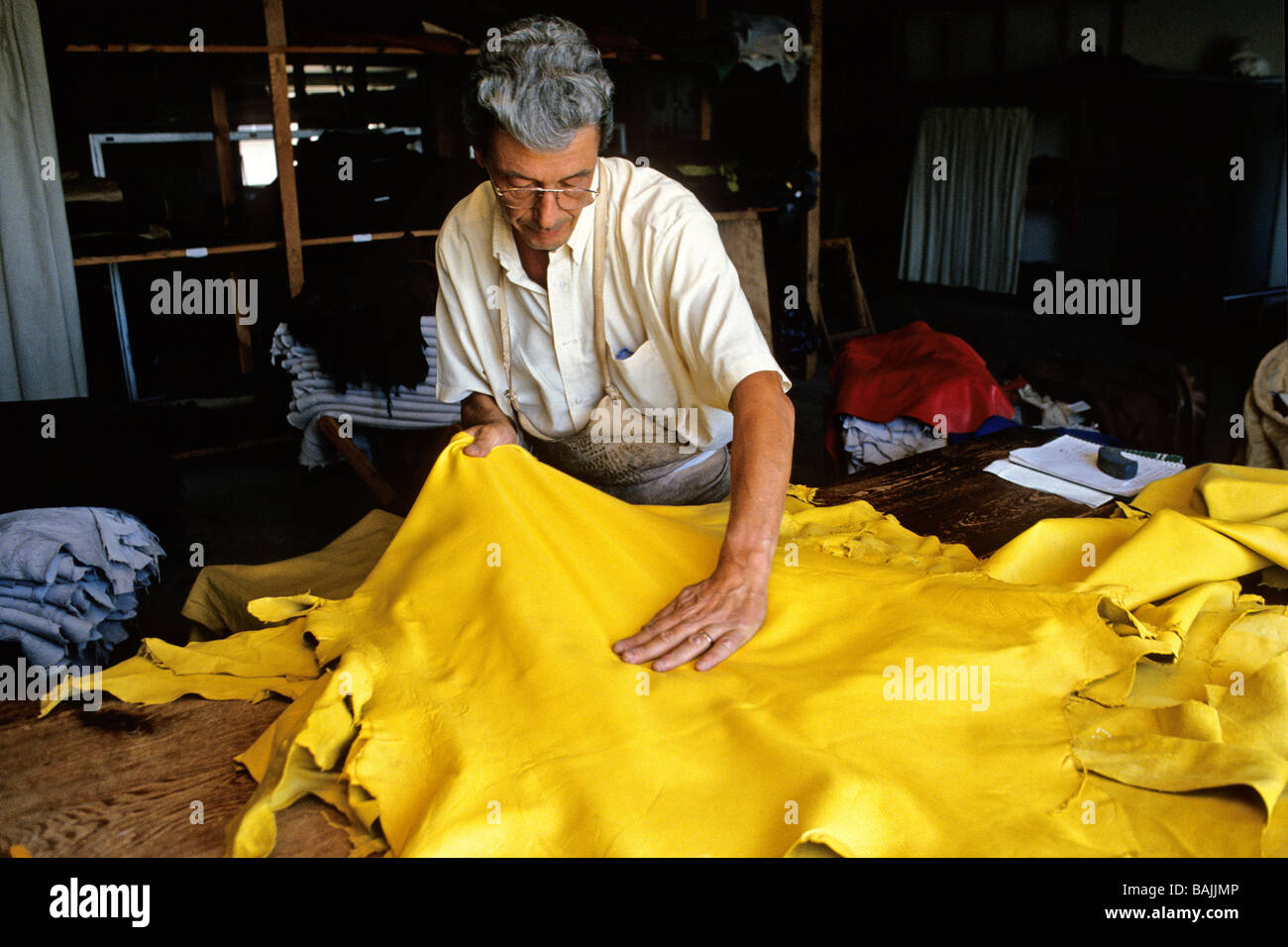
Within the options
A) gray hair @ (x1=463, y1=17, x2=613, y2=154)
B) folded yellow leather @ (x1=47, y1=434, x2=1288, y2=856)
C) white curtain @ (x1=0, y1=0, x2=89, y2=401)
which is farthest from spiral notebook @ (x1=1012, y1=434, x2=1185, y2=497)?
white curtain @ (x1=0, y1=0, x2=89, y2=401)

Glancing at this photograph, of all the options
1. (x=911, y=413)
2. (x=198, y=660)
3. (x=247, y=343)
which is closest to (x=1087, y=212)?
(x=911, y=413)

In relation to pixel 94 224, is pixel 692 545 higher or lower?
lower

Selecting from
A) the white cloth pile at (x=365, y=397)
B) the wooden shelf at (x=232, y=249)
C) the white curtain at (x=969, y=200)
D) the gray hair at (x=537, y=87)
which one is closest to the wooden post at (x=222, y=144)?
the wooden shelf at (x=232, y=249)

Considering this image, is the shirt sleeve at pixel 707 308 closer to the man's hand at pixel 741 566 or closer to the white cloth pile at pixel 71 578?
the man's hand at pixel 741 566

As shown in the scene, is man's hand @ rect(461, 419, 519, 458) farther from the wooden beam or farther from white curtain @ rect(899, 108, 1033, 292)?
white curtain @ rect(899, 108, 1033, 292)

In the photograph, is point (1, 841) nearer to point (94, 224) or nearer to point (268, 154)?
point (94, 224)

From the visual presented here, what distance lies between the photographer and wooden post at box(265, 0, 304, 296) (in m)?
4.68

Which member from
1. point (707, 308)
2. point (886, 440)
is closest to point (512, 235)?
point (707, 308)

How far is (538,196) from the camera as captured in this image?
202 cm

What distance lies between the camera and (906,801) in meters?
1.25

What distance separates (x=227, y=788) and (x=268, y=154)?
6174 mm

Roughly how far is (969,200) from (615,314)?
832 cm

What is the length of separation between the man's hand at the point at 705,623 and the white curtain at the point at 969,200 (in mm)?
8616

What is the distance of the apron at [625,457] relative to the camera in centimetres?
246
